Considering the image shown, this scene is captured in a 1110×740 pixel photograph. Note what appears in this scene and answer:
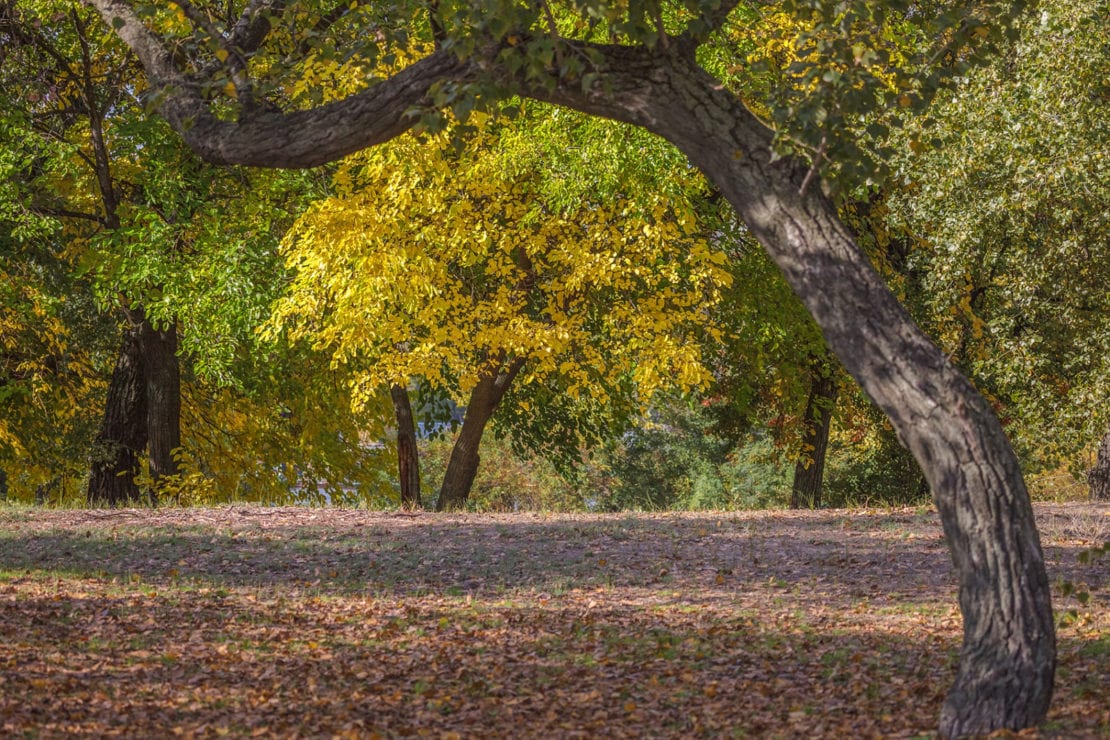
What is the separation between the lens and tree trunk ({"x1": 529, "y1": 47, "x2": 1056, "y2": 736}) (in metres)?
5.31

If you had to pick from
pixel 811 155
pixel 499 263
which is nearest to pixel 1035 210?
pixel 499 263

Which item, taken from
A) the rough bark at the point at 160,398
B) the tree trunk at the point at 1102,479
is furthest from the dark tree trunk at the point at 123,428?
the tree trunk at the point at 1102,479

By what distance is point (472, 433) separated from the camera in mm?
17312

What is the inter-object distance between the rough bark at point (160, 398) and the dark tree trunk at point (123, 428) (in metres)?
0.77

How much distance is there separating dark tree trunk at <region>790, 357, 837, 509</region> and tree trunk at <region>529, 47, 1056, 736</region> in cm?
1305

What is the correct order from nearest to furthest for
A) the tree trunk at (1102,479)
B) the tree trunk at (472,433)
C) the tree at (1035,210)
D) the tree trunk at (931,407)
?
the tree trunk at (931,407) → the tree at (1035,210) → the tree trunk at (1102,479) → the tree trunk at (472,433)

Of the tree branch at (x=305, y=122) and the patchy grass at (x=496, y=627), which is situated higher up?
the tree branch at (x=305, y=122)

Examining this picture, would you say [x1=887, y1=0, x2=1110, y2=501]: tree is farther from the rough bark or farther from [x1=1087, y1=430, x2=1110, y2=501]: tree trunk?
the rough bark

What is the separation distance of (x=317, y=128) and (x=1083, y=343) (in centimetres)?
1077

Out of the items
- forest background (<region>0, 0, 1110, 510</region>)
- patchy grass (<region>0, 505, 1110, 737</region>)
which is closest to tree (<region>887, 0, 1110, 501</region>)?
forest background (<region>0, 0, 1110, 510</region>)

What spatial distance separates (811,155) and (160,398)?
12.6 m

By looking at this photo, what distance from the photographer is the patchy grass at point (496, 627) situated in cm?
610

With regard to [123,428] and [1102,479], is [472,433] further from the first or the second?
[1102,479]

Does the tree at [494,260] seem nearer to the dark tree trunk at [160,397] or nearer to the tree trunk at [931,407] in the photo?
the dark tree trunk at [160,397]
